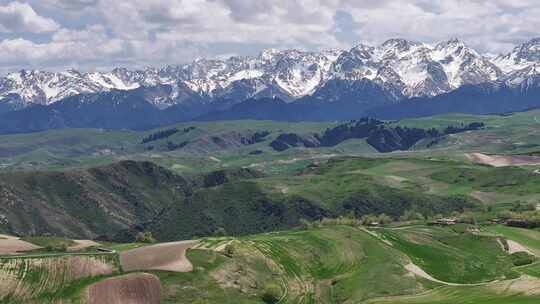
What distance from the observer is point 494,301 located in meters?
195

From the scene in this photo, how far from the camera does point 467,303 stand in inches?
7849

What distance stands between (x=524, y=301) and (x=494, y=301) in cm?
1055

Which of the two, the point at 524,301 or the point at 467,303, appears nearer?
the point at 524,301

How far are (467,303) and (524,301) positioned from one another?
1700cm

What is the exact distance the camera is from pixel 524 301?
185750 millimetres

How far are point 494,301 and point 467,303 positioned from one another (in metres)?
6.97
